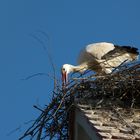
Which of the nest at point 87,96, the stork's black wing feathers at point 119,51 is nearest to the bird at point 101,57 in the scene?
the stork's black wing feathers at point 119,51

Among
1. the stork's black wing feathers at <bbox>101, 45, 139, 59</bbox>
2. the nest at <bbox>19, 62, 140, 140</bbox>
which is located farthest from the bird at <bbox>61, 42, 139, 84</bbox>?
the nest at <bbox>19, 62, 140, 140</bbox>

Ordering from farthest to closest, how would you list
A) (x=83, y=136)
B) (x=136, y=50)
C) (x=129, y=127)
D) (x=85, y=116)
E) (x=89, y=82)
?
(x=136, y=50) → (x=89, y=82) → (x=83, y=136) → (x=85, y=116) → (x=129, y=127)

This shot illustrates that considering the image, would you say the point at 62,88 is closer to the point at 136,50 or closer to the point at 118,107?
the point at 118,107

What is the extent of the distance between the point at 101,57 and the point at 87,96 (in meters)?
3.91

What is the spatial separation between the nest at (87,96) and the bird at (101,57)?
2791 millimetres

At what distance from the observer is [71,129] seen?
780cm

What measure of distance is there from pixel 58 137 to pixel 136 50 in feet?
12.2

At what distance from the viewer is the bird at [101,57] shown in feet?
36.7

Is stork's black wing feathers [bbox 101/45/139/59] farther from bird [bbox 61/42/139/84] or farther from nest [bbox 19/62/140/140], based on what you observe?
nest [bbox 19/62/140/140]

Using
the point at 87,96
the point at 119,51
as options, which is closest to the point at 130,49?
the point at 119,51

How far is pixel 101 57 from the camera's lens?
11516mm

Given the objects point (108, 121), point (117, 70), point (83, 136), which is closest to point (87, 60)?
point (117, 70)

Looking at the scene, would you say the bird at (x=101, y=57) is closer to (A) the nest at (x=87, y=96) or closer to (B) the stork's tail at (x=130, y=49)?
(B) the stork's tail at (x=130, y=49)

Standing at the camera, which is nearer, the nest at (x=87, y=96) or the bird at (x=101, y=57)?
the nest at (x=87, y=96)
